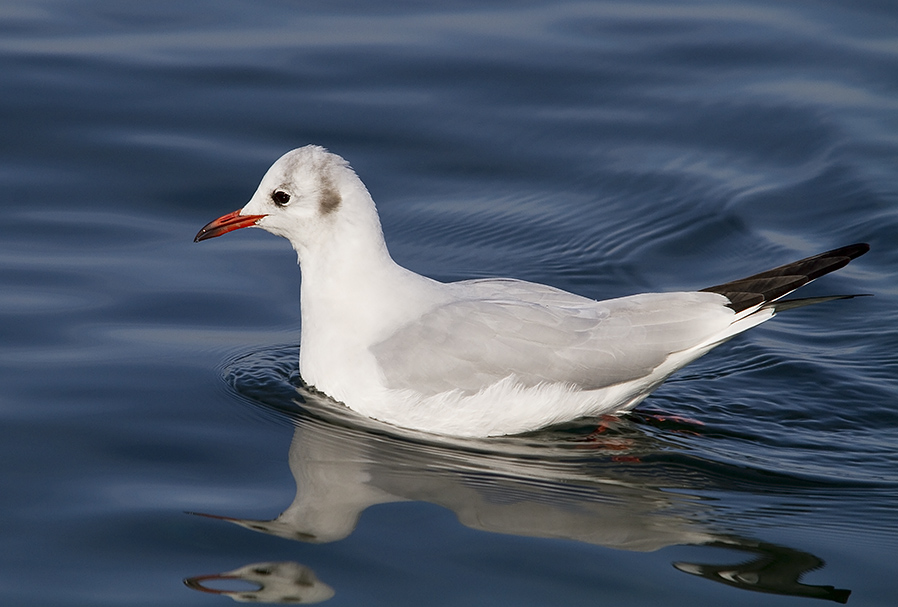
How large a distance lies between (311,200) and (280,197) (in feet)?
0.59

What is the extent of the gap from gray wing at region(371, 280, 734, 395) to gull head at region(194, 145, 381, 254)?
681mm

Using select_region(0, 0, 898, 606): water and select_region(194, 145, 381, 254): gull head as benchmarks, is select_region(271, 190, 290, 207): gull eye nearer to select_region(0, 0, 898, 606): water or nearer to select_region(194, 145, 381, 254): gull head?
select_region(194, 145, 381, 254): gull head

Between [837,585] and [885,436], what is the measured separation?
166 cm

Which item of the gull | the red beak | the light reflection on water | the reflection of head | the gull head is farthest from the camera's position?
the red beak

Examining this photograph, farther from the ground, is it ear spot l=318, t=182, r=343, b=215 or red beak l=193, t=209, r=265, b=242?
ear spot l=318, t=182, r=343, b=215

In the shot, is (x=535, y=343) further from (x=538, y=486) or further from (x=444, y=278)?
(x=444, y=278)

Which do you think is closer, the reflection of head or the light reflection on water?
the reflection of head

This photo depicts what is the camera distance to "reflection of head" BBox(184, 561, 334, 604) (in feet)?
15.9

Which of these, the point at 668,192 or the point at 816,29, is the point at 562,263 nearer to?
the point at 668,192

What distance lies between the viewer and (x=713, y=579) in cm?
495

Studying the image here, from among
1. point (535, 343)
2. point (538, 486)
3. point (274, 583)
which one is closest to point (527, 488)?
point (538, 486)

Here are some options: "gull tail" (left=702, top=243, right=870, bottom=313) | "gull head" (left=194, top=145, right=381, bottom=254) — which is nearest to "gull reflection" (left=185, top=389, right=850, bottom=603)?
"gull tail" (left=702, top=243, right=870, bottom=313)

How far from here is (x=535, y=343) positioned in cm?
638

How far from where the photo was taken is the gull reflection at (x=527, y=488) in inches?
205
